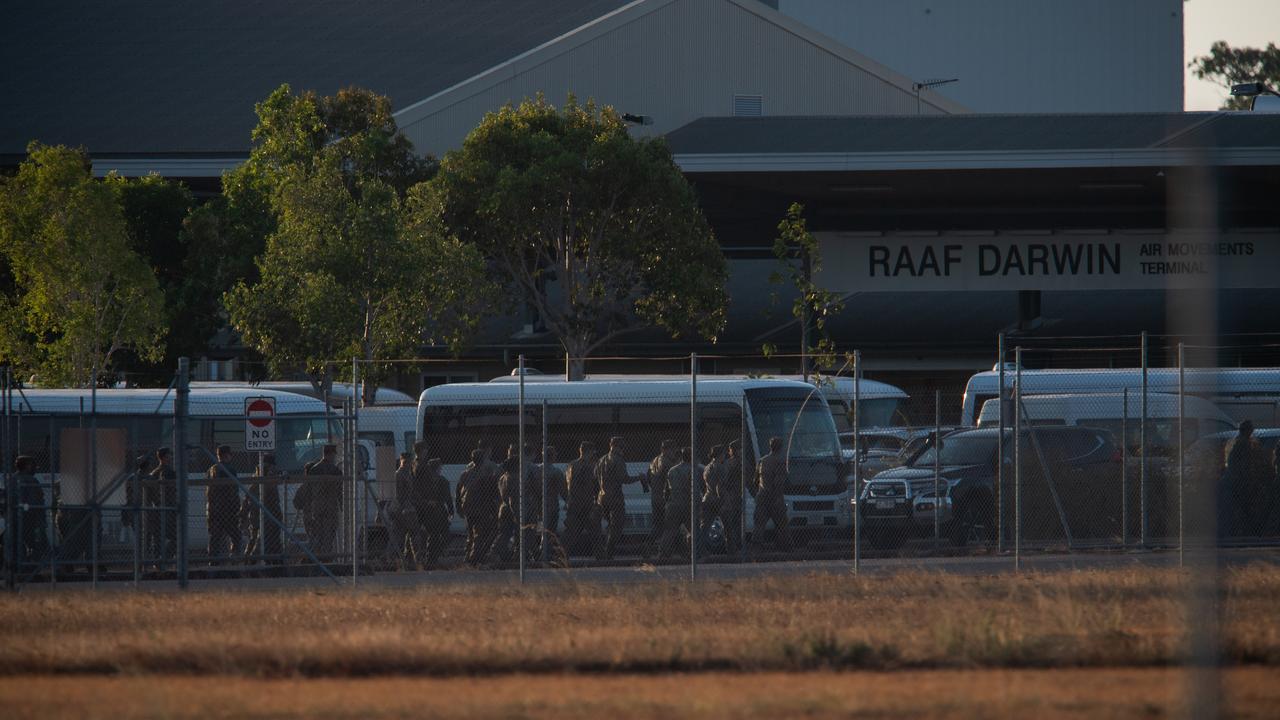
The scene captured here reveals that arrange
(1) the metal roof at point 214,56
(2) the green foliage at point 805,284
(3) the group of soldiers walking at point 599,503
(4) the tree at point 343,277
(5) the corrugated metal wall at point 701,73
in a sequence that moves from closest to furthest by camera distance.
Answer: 1. (3) the group of soldiers walking at point 599,503
2. (4) the tree at point 343,277
3. (2) the green foliage at point 805,284
4. (5) the corrugated metal wall at point 701,73
5. (1) the metal roof at point 214,56

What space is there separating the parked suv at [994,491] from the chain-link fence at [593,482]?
3cm

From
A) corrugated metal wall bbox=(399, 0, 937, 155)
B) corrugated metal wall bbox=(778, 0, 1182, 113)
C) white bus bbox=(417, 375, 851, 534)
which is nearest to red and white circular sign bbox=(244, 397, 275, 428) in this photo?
white bus bbox=(417, 375, 851, 534)

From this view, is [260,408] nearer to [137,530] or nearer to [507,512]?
[137,530]

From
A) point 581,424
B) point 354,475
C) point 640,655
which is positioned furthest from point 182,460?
point 581,424

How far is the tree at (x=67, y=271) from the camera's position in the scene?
2719cm

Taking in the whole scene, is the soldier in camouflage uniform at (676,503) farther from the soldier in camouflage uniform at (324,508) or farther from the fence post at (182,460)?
the fence post at (182,460)

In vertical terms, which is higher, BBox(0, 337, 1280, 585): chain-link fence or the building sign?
the building sign

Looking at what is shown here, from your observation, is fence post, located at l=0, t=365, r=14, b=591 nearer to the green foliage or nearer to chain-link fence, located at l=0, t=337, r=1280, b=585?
chain-link fence, located at l=0, t=337, r=1280, b=585

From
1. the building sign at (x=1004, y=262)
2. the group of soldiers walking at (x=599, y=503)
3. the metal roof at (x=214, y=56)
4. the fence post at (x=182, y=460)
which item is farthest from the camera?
the metal roof at (x=214, y=56)

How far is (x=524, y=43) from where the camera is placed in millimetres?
50594

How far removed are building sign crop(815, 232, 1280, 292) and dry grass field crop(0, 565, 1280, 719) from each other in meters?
19.6

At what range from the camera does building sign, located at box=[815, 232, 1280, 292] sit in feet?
107

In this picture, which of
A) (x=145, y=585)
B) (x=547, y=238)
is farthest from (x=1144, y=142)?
Result: (x=145, y=585)

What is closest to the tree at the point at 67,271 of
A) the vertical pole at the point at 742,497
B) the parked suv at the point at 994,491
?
the vertical pole at the point at 742,497
